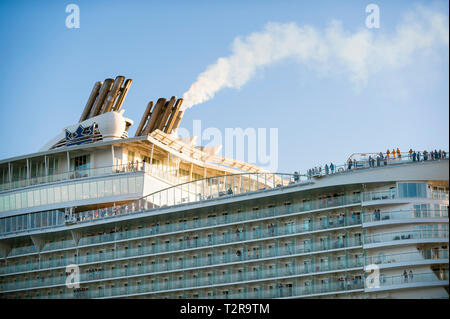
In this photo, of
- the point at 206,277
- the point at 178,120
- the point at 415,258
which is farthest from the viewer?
the point at 178,120

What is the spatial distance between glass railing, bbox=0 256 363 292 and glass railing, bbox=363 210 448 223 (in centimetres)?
238

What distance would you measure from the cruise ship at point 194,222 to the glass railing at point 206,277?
0.26 feet

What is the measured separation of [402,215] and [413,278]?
3.51 metres

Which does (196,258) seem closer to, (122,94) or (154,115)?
(154,115)

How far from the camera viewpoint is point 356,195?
176 ft

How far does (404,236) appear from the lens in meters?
51.8

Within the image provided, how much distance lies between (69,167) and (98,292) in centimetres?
1032

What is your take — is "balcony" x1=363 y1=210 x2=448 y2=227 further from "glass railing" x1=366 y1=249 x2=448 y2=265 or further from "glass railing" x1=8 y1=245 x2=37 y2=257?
"glass railing" x1=8 y1=245 x2=37 y2=257

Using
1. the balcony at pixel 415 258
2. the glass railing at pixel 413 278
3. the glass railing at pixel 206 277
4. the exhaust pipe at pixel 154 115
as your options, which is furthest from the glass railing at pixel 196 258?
the exhaust pipe at pixel 154 115

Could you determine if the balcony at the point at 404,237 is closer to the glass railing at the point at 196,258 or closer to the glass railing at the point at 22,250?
the glass railing at the point at 196,258

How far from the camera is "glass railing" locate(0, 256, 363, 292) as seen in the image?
5362cm

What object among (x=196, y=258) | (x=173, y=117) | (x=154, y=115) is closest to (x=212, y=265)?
(x=196, y=258)
